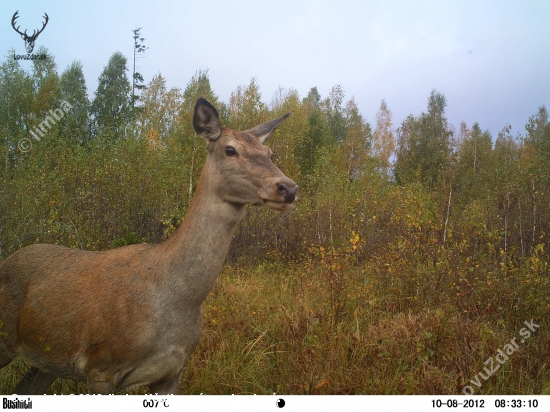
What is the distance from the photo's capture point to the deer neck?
12.2 ft

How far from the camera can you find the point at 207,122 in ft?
13.5

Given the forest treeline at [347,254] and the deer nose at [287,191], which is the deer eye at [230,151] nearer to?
the deer nose at [287,191]

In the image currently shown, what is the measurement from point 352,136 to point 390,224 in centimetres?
3243

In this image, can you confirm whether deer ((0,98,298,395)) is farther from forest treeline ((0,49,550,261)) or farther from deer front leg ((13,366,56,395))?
forest treeline ((0,49,550,261))

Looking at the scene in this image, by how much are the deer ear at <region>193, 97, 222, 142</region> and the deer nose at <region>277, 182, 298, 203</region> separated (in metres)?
0.98

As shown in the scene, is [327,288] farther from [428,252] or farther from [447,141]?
[447,141]

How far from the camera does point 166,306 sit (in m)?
3.67

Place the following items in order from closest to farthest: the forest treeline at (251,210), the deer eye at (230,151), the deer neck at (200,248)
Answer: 1. the deer neck at (200,248)
2. the deer eye at (230,151)
3. the forest treeline at (251,210)

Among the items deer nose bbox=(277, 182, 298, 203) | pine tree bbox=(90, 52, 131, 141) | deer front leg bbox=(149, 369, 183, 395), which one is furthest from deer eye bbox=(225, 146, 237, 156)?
pine tree bbox=(90, 52, 131, 141)

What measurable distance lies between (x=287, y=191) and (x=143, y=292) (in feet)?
4.91

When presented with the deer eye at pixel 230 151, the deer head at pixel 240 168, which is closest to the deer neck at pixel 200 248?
the deer head at pixel 240 168

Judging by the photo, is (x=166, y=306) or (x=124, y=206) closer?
(x=166, y=306)

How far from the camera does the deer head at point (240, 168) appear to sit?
144 inches

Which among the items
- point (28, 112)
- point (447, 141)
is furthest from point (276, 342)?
point (447, 141)
